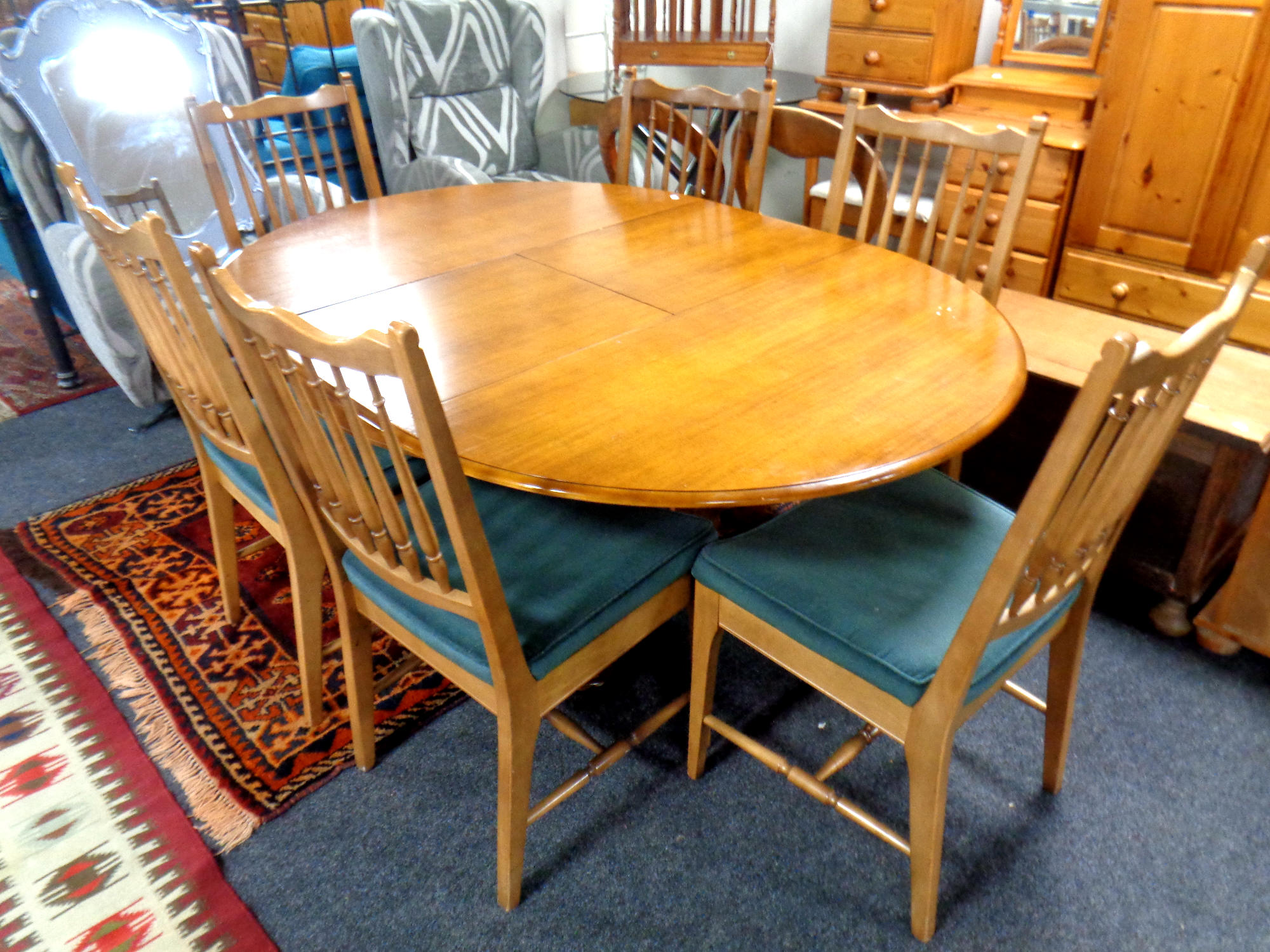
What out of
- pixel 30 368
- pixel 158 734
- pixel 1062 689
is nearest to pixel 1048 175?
pixel 1062 689

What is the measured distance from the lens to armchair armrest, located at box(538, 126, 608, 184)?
328 cm

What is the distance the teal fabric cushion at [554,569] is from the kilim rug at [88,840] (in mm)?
563

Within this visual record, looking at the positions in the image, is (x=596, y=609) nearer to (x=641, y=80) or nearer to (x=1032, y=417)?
(x=1032, y=417)

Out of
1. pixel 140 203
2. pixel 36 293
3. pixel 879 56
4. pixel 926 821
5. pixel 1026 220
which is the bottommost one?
pixel 926 821

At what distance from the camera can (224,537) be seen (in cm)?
175

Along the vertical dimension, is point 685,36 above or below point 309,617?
above

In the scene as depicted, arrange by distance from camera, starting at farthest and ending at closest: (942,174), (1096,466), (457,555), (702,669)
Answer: (942,174)
(702,669)
(457,555)
(1096,466)

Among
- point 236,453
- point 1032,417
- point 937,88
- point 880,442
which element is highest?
point 937,88

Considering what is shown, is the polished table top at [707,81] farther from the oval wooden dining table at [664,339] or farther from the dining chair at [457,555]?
the dining chair at [457,555]

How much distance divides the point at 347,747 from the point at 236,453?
0.58 m

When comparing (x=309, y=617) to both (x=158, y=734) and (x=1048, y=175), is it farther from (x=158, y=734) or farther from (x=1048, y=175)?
(x=1048, y=175)

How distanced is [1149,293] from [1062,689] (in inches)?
58.4

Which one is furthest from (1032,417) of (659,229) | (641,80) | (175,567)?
(175,567)

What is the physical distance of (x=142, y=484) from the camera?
2.34 metres
